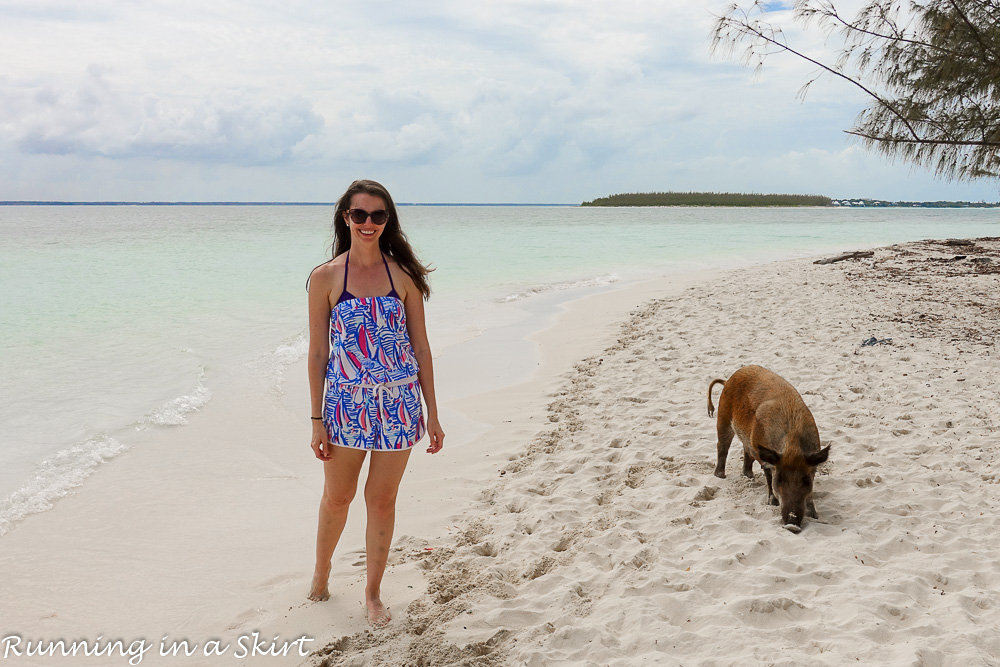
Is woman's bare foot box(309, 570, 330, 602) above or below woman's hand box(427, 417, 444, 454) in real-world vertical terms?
below

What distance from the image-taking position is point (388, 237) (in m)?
3.36

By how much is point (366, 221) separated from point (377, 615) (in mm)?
1995

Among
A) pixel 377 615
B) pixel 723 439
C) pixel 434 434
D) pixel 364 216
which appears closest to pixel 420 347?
pixel 434 434

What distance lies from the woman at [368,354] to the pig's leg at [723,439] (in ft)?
8.03

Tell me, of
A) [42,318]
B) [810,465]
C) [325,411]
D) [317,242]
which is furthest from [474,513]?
[317,242]

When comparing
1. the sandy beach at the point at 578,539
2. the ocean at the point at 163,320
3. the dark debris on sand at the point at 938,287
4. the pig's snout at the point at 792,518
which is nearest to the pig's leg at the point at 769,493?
the sandy beach at the point at 578,539

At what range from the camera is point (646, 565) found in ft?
12.2

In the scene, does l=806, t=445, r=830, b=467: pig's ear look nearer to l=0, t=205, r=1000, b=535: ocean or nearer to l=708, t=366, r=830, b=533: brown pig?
l=708, t=366, r=830, b=533: brown pig

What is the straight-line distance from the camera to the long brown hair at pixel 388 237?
3250 mm

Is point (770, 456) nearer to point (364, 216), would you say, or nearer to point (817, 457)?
point (817, 457)

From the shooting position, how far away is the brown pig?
407 centimetres

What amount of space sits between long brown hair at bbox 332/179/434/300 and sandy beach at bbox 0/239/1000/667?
1764 mm

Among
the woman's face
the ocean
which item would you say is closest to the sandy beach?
the ocean

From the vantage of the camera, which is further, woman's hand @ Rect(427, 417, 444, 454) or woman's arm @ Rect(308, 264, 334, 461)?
woman's hand @ Rect(427, 417, 444, 454)
